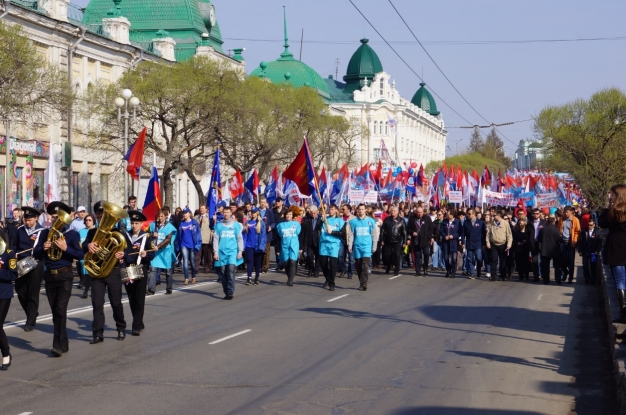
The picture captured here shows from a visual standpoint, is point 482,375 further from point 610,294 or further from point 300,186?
point 300,186

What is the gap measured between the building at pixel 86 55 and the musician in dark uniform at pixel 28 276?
1907 centimetres

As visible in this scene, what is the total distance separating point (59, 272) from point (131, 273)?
1.53 metres

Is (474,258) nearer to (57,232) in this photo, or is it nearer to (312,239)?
(312,239)

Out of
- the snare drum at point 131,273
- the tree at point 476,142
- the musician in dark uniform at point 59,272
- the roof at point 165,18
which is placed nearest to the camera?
the musician in dark uniform at point 59,272

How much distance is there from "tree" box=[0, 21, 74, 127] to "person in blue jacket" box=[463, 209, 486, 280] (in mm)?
11483

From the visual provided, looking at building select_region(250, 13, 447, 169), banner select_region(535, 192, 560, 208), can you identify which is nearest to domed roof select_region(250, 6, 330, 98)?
building select_region(250, 13, 447, 169)

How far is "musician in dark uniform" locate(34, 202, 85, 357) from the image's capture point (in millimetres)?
11578

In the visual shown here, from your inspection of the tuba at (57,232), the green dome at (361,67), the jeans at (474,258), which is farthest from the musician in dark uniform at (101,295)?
the green dome at (361,67)

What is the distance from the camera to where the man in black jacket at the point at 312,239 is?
24.9 metres

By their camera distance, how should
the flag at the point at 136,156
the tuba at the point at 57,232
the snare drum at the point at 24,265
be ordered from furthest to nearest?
the flag at the point at 136,156 < the tuba at the point at 57,232 < the snare drum at the point at 24,265

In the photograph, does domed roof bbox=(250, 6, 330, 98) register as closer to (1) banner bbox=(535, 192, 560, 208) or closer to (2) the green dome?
(2) the green dome

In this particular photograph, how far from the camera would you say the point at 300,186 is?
2316 centimetres

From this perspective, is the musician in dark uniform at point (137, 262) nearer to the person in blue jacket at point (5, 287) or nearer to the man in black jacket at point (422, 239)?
the person in blue jacket at point (5, 287)

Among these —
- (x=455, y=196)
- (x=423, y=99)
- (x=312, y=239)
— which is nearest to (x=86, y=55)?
(x=455, y=196)
